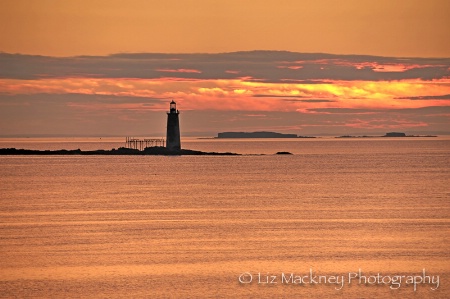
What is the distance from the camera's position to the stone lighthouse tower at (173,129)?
3885 inches

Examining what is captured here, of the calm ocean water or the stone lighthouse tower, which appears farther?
the stone lighthouse tower

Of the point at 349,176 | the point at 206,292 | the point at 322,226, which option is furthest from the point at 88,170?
the point at 206,292

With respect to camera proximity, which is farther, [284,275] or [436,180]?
[436,180]

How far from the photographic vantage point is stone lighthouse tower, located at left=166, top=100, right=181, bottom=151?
324 feet

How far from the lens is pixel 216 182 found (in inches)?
2936

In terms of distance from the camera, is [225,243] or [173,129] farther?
[173,129]

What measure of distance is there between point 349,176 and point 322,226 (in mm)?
46195

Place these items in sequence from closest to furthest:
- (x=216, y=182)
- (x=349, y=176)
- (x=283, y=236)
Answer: (x=283, y=236) < (x=216, y=182) < (x=349, y=176)

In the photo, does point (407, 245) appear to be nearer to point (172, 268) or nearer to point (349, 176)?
point (172, 268)

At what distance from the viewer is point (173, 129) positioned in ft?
339

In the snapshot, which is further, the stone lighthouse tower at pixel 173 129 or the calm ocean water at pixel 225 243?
the stone lighthouse tower at pixel 173 129

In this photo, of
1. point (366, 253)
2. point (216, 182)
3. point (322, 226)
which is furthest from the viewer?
point (216, 182)

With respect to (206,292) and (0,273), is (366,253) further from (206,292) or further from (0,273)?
(0,273)

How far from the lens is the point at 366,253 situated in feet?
103
